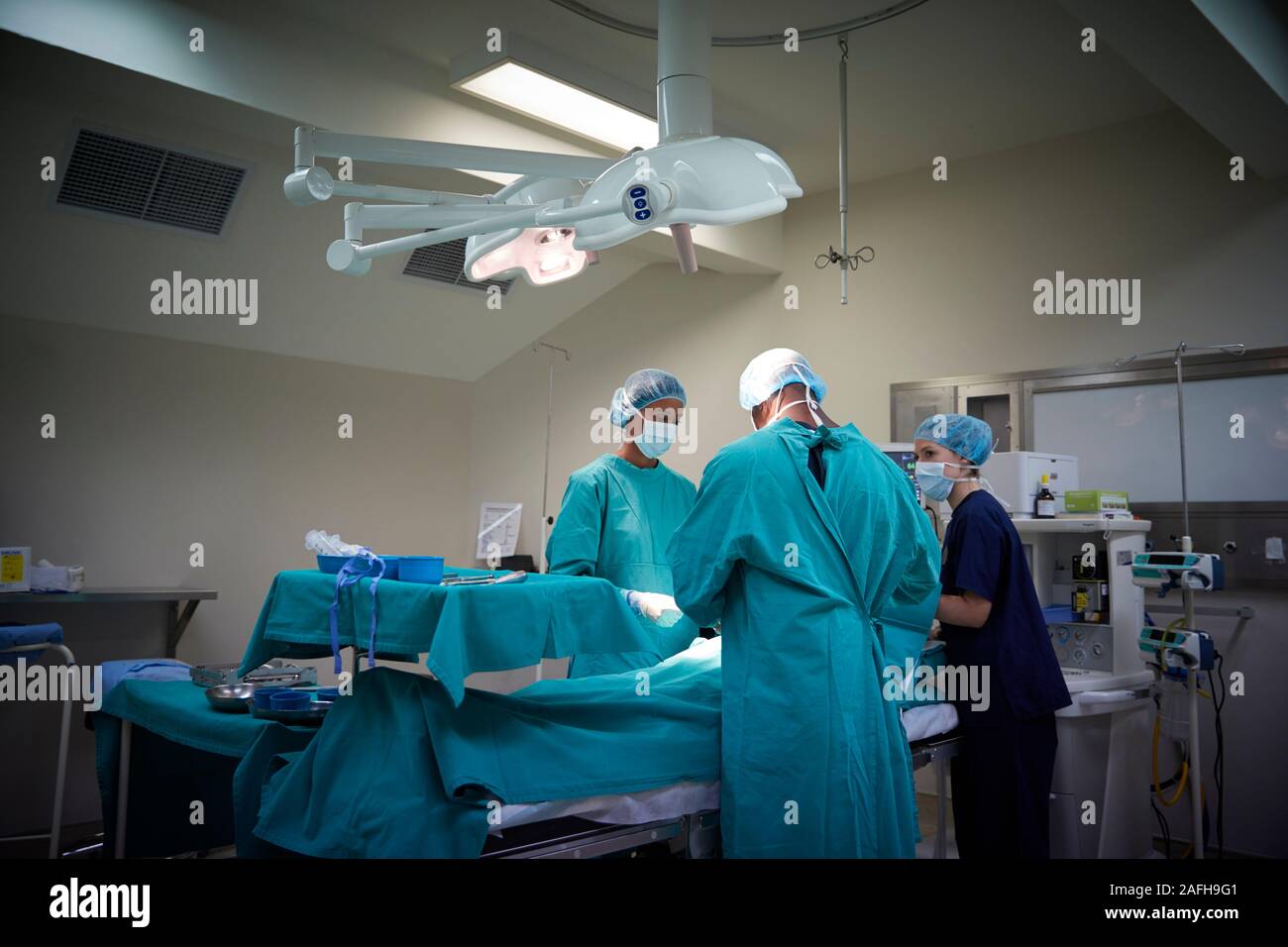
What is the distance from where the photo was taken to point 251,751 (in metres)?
2.20

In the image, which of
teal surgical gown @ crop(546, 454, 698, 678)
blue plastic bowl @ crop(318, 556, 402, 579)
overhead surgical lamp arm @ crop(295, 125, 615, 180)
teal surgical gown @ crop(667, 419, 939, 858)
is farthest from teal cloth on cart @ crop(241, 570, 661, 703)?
teal surgical gown @ crop(546, 454, 698, 678)

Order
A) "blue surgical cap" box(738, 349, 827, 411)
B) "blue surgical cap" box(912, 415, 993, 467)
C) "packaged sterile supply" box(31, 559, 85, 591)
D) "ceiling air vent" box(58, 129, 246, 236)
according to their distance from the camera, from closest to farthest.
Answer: "blue surgical cap" box(738, 349, 827, 411), "blue surgical cap" box(912, 415, 993, 467), "ceiling air vent" box(58, 129, 246, 236), "packaged sterile supply" box(31, 559, 85, 591)

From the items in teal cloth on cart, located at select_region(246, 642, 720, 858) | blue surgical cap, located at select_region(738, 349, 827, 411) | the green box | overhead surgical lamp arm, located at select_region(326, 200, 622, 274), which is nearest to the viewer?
overhead surgical lamp arm, located at select_region(326, 200, 622, 274)

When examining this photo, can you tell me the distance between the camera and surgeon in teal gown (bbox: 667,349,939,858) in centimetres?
215

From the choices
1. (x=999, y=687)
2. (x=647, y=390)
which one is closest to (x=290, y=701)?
(x=647, y=390)

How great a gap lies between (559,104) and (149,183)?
1711 millimetres

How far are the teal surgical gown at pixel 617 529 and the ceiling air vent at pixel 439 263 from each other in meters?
2.12

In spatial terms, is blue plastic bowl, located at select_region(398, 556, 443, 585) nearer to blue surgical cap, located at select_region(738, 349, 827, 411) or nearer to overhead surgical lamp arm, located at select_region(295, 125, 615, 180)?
overhead surgical lamp arm, located at select_region(295, 125, 615, 180)

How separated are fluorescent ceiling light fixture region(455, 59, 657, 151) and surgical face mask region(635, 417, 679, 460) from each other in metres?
1.51

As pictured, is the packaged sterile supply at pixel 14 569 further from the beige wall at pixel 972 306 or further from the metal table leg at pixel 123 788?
the beige wall at pixel 972 306

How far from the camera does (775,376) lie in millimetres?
2561

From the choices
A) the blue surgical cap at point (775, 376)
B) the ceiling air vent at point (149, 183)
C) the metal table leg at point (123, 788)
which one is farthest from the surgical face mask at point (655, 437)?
the ceiling air vent at point (149, 183)

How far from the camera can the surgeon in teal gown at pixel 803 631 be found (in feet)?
7.04
